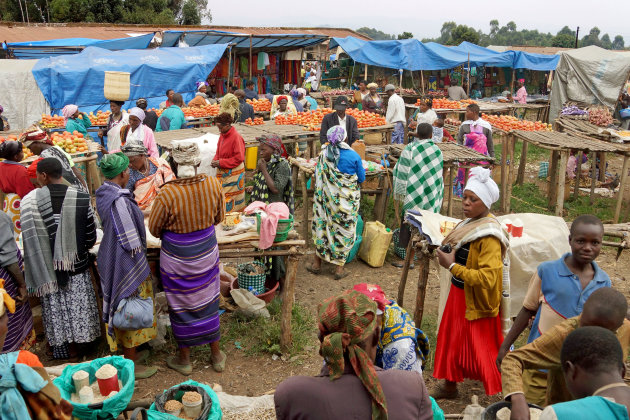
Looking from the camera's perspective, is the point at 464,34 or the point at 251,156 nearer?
the point at 251,156

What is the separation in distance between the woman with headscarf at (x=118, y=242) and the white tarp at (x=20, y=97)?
1112 cm

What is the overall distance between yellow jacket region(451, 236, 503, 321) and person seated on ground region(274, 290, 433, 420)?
1.48 m

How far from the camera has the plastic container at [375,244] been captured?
22.2ft

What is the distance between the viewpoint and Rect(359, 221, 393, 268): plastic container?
6770 millimetres

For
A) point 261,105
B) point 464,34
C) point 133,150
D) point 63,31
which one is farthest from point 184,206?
point 464,34

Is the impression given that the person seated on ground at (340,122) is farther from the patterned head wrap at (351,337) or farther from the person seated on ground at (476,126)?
the patterned head wrap at (351,337)

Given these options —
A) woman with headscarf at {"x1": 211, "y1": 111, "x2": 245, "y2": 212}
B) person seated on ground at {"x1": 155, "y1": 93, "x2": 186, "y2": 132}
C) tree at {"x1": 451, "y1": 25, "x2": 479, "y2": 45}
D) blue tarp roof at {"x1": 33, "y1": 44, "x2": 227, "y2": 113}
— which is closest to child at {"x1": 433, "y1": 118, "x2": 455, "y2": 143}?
woman with headscarf at {"x1": 211, "y1": 111, "x2": 245, "y2": 212}

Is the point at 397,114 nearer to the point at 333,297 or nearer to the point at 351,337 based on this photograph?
the point at 333,297

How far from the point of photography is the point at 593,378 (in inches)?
75.2

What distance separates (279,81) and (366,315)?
2198cm

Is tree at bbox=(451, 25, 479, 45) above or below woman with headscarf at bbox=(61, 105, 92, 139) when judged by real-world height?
above

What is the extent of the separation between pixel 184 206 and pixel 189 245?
322mm

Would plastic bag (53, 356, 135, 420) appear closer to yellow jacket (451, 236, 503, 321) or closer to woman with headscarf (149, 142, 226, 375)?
woman with headscarf (149, 142, 226, 375)

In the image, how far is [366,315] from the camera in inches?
79.0
